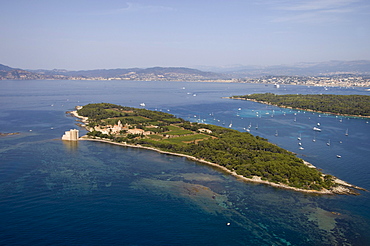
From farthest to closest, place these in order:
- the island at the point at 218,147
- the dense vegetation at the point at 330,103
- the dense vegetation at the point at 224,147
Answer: the dense vegetation at the point at 330,103
the dense vegetation at the point at 224,147
the island at the point at 218,147

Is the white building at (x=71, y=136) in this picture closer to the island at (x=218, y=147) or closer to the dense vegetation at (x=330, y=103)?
the island at (x=218, y=147)

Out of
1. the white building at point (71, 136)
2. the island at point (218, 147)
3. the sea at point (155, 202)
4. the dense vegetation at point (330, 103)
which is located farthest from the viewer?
the dense vegetation at point (330, 103)

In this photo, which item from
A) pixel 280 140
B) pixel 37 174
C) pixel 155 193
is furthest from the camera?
pixel 280 140

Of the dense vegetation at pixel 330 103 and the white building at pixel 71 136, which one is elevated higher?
the dense vegetation at pixel 330 103

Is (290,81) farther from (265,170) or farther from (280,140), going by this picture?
(265,170)

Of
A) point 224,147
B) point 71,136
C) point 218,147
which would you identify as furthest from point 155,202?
point 71,136

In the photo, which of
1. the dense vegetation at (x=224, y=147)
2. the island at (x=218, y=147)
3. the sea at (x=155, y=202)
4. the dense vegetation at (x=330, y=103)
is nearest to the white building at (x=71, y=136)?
the sea at (x=155, y=202)

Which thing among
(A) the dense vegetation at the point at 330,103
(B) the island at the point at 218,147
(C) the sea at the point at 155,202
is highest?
(A) the dense vegetation at the point at 330,103

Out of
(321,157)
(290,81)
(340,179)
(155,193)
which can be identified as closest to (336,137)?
(321,157)
